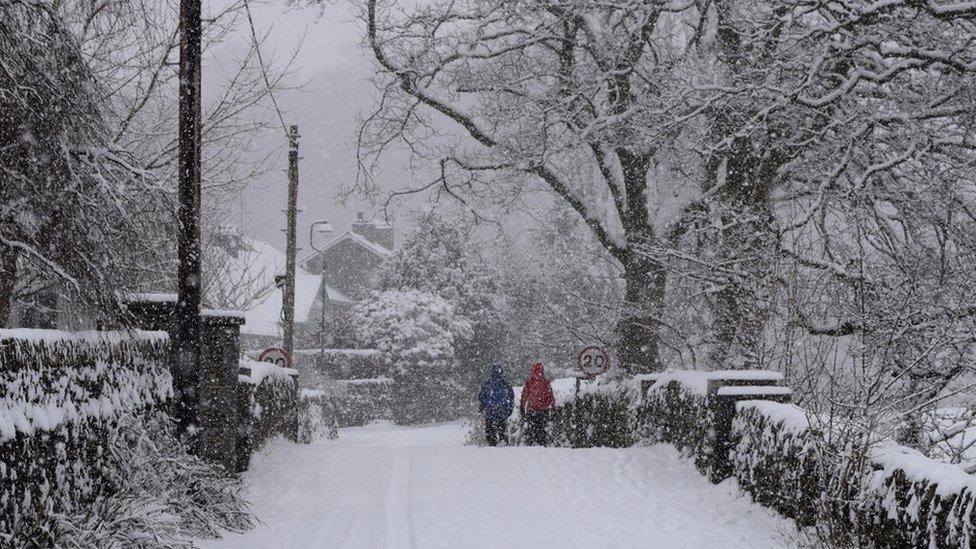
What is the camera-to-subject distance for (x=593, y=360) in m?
21.6

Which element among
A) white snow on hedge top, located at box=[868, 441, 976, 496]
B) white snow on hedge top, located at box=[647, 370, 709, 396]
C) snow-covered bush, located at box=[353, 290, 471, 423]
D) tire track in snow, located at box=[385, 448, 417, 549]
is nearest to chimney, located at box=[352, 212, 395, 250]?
snow-covered bush, located at box=[353, 290, 471, 423]

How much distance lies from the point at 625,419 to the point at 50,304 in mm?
8524

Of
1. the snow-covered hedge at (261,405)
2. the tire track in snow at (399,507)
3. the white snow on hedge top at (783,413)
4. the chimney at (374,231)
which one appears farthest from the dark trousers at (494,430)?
the chimney at (374,231)

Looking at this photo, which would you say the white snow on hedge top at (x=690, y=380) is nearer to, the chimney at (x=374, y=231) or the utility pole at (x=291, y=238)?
the utility pole at (x=291, y=238)

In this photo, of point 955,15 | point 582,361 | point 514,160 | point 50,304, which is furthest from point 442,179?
point 955,15

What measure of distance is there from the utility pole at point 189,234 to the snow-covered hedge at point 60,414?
97cm

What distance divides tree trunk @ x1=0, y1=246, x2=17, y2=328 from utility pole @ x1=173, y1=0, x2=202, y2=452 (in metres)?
1.43

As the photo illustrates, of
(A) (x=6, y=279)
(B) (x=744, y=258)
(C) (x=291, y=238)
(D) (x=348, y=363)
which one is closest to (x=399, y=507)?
(A) (x=6, y=279)

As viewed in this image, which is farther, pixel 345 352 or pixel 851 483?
pixel 345 352

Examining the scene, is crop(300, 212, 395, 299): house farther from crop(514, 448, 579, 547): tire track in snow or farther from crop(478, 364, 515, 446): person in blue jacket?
crop(514, 448, 579, 547): tire track in snow

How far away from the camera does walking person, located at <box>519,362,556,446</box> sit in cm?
1773

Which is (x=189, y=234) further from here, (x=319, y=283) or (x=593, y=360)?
(x=319, y=283)

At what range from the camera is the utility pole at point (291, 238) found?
25.0 m

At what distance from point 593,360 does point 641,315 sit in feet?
10.6
